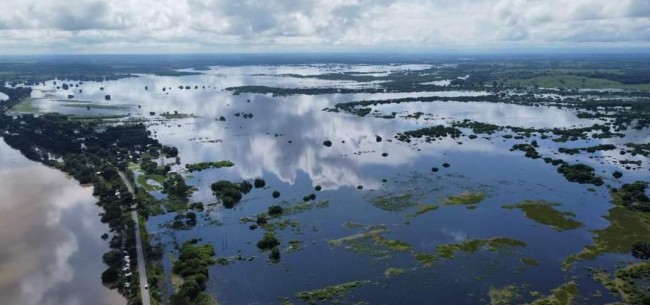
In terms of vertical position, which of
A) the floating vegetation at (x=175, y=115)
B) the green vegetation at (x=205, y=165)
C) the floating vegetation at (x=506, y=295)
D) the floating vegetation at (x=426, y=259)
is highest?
the floating vegetation at (x=175, y=115)

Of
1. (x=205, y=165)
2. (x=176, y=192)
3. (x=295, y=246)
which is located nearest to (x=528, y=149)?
(x=295, y=246)

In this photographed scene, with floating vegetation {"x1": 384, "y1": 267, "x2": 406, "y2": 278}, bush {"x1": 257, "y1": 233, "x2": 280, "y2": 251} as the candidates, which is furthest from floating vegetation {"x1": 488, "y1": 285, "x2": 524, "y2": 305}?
bush {"x1": 257, "y1": 233, "x2": 280, "y2": 251}

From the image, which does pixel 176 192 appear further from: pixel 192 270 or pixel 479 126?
pixel 479 126

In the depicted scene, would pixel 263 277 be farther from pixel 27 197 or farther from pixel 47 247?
pixel 27 197

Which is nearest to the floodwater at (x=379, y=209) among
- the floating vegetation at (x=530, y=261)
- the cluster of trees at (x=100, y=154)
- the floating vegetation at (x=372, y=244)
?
the floating vegetation at (x=530, y=261)

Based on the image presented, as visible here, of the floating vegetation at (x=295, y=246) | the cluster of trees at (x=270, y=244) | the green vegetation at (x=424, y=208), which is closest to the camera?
the cluster of trees at (x=270, y=244)

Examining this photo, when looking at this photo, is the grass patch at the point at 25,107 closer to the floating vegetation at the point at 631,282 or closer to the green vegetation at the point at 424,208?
the green vegetation at the point at 424,208
